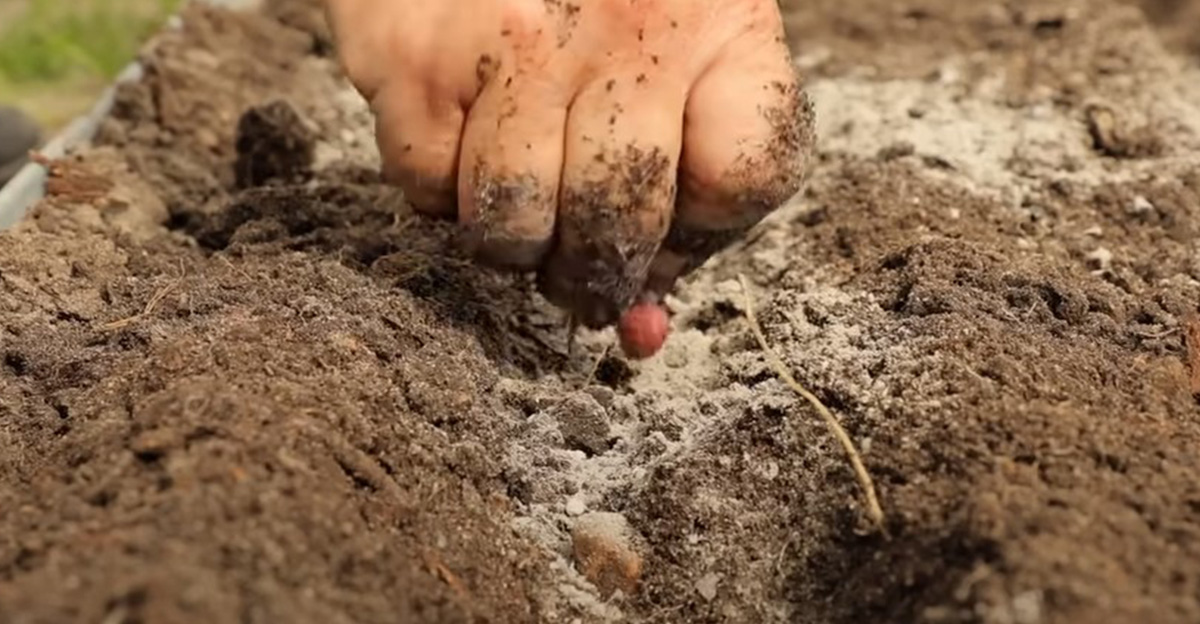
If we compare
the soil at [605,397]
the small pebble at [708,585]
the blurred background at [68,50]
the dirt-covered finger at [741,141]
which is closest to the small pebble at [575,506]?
the soil at [605,397]

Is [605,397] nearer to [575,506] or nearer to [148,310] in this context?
[575,506]

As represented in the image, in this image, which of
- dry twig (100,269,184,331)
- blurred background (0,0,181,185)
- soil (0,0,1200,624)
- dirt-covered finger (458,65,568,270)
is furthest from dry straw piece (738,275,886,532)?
blurred background (0,0,181,185)

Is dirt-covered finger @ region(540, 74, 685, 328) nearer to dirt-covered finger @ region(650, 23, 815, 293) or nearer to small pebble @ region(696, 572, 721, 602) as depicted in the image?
dirt-covered finger @ region(650, 23, 815, 293)

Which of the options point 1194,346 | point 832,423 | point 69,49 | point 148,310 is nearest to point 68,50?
point 69,49

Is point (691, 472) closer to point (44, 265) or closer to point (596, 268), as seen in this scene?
point (596, 268)

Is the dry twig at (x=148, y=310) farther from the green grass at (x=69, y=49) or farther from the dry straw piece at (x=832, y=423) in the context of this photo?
the green grass at (x=69, y=49)

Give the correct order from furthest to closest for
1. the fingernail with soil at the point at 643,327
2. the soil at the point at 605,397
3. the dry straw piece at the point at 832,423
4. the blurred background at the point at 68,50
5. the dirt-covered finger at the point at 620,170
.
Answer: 1. the blurred background at the point at 68,50
2. the fingernail with soil at the point at 643,327
3. the dirt-covered finger at the point at 620,170
4. the dry straw piece at the point at 832,423
5. the soil at the point at 605,397
